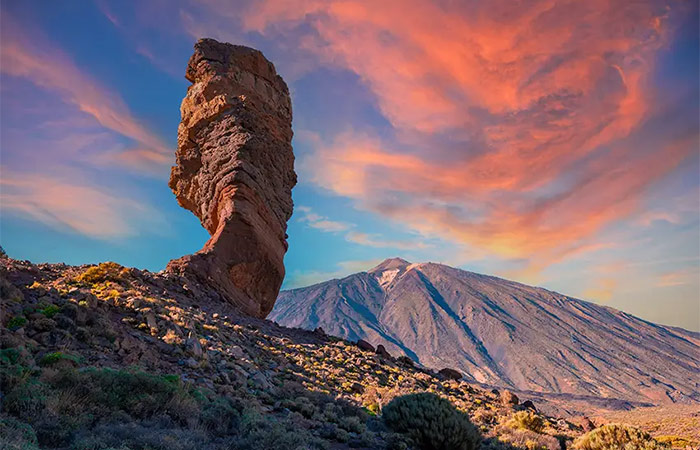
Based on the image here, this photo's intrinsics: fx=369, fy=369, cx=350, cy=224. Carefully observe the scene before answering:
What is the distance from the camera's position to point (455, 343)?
198 metres

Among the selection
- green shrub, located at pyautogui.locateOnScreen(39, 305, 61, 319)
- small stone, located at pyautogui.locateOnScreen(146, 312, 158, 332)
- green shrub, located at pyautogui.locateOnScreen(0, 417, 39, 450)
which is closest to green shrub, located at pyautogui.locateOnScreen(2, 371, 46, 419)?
green shrub, located at pyautogui.locateOnScreen(0, 417, 39, 450)

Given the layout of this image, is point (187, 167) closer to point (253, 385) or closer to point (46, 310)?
point (46, 310)

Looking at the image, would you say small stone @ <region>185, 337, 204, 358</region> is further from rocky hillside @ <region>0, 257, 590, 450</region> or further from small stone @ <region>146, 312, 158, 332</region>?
small stone @ <region>146, 312, 158, 332</region>

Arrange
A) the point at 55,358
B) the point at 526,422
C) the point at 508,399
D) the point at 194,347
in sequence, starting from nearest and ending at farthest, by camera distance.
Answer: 1. the point at 55,358
2. the point at 194,347
3. the point at 526,422
4. the point at 508,399

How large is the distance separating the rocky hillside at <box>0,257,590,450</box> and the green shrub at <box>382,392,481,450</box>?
18.1 inches

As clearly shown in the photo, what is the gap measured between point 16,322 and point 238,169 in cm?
1552

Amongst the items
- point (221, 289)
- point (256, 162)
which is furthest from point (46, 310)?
point (256, 162)

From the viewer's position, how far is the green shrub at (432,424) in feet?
27.5

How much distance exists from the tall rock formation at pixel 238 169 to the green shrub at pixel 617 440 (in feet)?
54.2

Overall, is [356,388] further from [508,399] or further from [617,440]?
[508,399]

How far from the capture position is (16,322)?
29.3 ft

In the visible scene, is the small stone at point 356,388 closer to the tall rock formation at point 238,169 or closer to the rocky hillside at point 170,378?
the rocky hillside at point 170,378

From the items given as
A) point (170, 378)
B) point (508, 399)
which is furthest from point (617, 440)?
point (170, 378)

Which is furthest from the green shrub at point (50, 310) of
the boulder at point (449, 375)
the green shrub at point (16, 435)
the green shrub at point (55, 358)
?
the boulder at point (449, 375)
